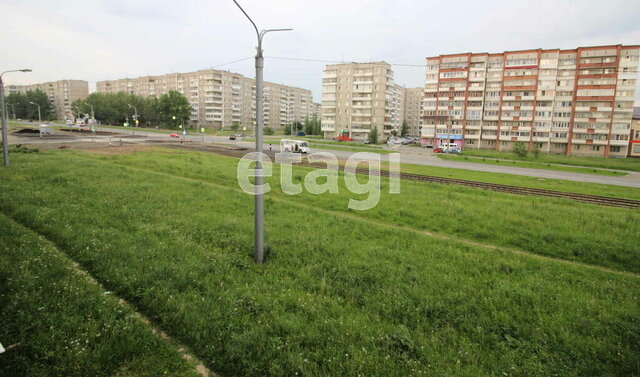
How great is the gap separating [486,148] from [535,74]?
18.4 meters

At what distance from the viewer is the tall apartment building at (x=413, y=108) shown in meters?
166

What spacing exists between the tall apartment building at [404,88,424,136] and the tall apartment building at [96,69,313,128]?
5794 cm

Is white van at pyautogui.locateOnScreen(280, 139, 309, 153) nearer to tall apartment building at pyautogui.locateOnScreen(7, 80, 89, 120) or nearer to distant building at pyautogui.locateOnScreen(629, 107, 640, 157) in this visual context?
distant building at pyautogui.locateOnScreen(629, 107, 640, 157)

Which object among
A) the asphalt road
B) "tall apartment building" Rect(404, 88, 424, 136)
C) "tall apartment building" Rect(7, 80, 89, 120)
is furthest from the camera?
"tall apartment building" Rect(7, 80, 89, 120)

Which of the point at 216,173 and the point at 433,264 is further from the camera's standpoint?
the point at 216,173

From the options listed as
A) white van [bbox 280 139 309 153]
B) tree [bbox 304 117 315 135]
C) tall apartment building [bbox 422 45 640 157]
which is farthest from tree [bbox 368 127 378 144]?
white van [bbox 280 139 309 153]

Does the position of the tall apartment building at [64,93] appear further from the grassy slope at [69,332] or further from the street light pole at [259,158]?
the grassy slope at [69,332]

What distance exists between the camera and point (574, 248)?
Result: 11.7 metres

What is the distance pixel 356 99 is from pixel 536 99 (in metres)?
46.7

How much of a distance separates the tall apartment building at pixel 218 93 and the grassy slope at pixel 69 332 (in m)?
133

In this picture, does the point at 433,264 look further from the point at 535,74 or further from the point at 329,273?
the point at 535,74

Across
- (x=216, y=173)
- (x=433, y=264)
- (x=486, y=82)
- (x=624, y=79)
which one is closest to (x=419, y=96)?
(x=486, y=82)

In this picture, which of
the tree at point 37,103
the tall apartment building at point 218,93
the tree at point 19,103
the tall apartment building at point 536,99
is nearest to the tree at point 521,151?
the tall apartment building at point 536,99

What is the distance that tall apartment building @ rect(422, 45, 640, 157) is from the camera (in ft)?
231
